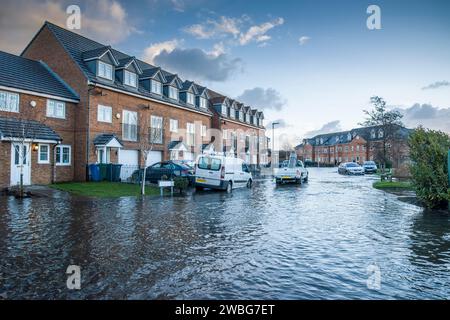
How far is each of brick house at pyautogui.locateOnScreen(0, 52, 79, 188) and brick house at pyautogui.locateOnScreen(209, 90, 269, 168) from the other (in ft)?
69.8

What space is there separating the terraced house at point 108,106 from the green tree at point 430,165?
12.6m

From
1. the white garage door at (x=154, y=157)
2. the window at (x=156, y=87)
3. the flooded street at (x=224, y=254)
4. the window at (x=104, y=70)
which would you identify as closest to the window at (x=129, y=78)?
the window at (x=104, y=70)

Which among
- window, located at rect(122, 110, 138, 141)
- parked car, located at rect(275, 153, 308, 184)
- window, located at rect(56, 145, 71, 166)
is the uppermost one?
window, located at rect(122, 110, 138, 141)

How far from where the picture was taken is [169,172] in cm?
2039

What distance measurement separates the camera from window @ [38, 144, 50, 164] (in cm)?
1969

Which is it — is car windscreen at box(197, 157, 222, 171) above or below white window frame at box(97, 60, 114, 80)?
below

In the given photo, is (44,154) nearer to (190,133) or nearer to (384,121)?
(190,133)

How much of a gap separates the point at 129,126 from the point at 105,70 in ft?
15.2

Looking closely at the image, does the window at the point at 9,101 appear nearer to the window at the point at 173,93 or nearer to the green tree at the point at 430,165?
the window at the point at 173,93

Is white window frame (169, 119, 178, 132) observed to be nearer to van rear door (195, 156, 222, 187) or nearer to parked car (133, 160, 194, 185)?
parked car (133, 160, 194, 185)

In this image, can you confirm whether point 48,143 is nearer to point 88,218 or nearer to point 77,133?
point 77,133

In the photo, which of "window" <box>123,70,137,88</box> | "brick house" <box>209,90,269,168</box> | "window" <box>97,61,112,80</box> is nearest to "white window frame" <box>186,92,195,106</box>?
"brick house" <box>209,90,269,168</box>
